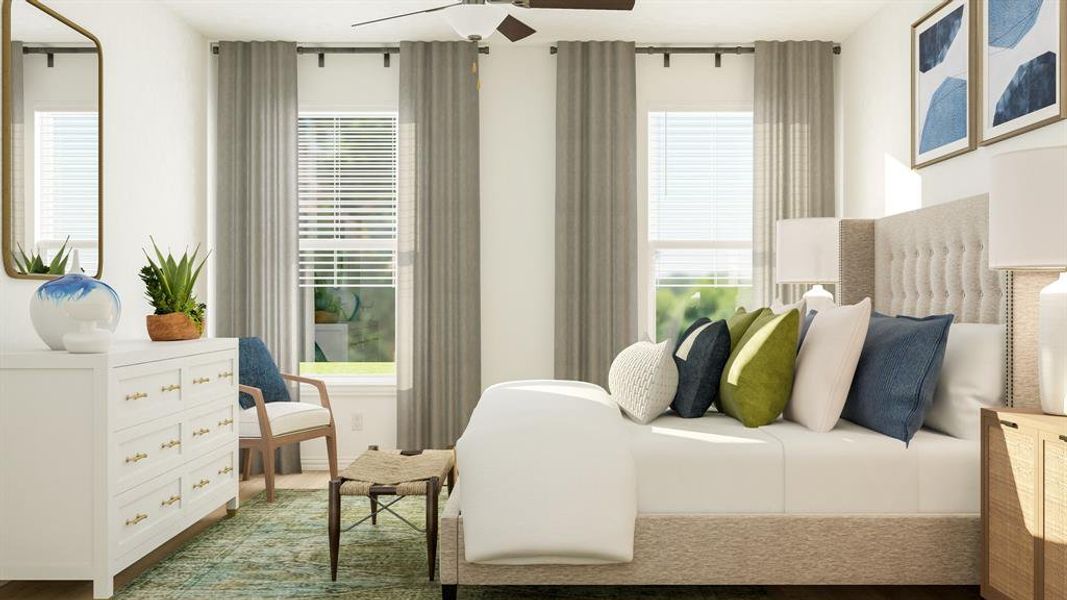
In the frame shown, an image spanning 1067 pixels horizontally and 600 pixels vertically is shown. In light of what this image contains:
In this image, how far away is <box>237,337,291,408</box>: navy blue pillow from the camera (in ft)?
13.6

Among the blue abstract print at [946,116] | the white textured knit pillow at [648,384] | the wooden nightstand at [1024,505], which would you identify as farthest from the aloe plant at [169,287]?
the blue abstract print at [946,116]

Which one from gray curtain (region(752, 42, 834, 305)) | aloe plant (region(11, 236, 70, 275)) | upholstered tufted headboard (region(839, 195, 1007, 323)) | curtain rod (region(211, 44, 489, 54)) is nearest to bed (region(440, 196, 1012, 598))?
upholstered tufted headboard (region(839, 195, 1007, 323))

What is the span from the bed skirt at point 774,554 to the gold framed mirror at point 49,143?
2.07m

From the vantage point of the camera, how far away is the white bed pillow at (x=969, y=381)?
243 cm

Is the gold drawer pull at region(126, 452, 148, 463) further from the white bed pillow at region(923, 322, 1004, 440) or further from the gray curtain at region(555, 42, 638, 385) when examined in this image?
the white bed pillow at region(923, 322, 1004, 440)

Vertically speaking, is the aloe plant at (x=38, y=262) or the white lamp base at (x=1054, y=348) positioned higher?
the aloe plant at (x=38, y=262)

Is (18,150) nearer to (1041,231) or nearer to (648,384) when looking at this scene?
(648,384)

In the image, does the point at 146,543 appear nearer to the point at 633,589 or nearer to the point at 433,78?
the point at 633,589

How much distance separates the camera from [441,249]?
4590mm

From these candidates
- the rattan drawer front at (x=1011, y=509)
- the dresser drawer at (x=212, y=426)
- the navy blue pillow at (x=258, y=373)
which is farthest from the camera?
the navy blue pillow at (x=258, y=373)

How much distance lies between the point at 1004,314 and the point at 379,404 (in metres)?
3.46

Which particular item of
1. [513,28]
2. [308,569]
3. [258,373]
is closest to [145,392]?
[308,569]

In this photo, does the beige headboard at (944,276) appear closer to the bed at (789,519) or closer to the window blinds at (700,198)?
the bed at (789,519)

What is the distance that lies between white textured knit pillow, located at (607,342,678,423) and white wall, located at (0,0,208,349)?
238 cm
